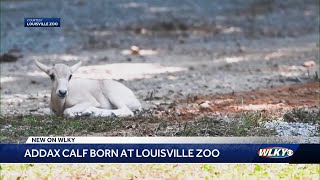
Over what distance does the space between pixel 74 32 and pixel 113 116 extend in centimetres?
672

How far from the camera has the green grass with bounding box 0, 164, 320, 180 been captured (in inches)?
274

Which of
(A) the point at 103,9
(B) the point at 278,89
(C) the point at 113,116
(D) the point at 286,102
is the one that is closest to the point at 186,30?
(A) the point at 103,9

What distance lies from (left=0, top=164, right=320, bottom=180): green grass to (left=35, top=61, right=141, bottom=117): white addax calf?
138cm

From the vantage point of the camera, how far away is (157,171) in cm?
707

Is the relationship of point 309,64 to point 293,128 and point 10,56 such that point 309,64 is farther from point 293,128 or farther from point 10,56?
point 293,128

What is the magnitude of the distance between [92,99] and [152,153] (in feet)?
5.70

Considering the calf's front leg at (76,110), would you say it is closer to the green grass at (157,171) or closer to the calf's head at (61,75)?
the calf's head at (61,75)

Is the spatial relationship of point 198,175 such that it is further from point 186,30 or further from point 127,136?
point 186,30

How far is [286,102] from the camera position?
9.32m

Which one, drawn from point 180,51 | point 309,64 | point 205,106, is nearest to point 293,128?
point 205,106

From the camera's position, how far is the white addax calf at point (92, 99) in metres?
8.41

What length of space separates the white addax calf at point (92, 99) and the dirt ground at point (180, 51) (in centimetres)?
35
